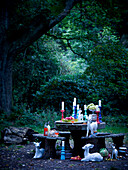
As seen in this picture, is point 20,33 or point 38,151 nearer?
point 38,151

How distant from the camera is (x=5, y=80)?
11258 millimetres

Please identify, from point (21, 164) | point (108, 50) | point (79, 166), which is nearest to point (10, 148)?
point (21, 164)

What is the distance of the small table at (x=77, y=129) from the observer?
6062 millimetres

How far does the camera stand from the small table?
606 centimetres

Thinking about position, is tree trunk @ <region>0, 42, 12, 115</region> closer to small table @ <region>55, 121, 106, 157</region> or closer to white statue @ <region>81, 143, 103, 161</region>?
small table @ <region>55, 121, 106, 157</region>

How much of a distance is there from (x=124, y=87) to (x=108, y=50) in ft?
8.96

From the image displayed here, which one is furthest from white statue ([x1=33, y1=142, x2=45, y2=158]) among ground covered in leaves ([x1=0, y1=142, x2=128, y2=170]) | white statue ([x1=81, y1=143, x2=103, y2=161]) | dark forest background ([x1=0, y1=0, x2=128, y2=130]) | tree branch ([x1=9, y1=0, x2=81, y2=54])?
tree branch ([x1=9, y1=0, x2=81, y2=54])

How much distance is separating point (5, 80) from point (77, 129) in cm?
617

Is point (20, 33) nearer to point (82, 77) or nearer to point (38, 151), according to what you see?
point (82, 77)

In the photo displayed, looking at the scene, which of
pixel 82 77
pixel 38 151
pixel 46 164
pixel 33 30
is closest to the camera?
pixel 46 164

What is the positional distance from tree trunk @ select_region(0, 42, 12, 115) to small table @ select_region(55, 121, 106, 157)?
5.32m

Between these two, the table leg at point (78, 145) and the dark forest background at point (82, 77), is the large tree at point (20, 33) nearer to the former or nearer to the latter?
the dark forest background at point (82, 77)

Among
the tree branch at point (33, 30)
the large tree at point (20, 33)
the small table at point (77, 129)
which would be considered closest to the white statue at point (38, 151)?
the small table at point (77, 129)

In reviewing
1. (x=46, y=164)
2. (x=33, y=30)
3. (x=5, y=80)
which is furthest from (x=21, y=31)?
(x=46, y=164)
